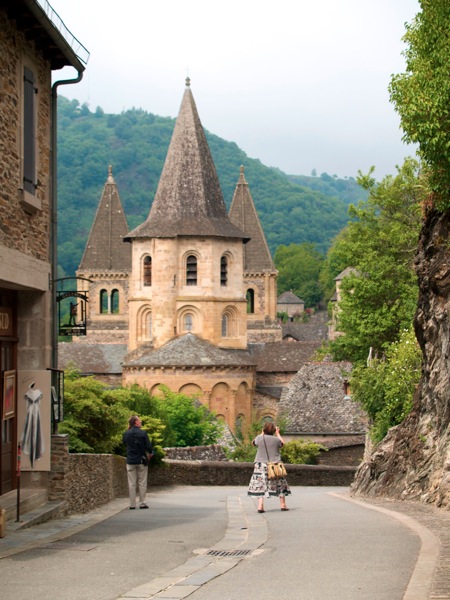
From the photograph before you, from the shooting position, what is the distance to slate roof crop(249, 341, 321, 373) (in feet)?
303

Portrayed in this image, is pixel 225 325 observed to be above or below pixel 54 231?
above

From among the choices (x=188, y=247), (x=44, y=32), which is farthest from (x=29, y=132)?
(x=188, y=247)

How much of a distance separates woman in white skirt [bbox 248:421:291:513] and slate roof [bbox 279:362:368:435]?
47368 millimetres

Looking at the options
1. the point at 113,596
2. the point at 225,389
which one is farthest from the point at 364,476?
the point at 225,389

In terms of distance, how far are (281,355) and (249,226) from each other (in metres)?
16.5

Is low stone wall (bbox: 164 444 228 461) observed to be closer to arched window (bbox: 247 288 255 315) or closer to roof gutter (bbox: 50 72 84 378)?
roof gutter (bbox: 50 72 84 378)

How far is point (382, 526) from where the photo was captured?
14625 millimetres

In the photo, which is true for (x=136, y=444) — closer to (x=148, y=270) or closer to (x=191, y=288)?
(x=191, y=288)

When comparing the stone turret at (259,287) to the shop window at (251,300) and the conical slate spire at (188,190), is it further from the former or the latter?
the conical slate spire at (188,190)

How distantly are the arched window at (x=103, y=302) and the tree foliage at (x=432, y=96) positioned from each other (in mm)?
89533

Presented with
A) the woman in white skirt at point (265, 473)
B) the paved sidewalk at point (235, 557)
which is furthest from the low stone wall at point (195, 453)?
the paved sidewalk at point (235, 557)

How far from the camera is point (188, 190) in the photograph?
8481 cm

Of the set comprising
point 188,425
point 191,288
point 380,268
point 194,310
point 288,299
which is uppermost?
point 288,299

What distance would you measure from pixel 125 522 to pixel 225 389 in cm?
6416
